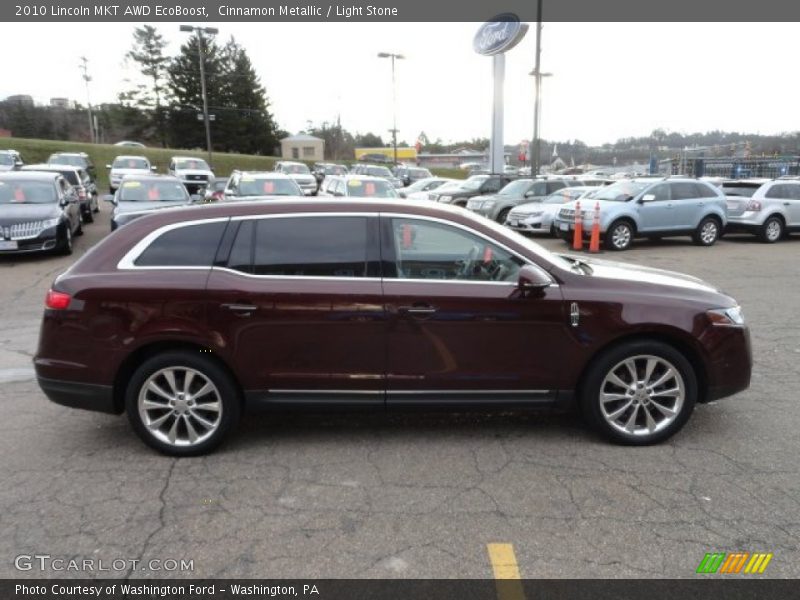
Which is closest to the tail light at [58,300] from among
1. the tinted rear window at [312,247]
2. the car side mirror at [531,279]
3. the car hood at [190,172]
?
the tinted rear window at [312,247]

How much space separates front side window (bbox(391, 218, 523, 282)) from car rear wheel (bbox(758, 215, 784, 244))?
14417 mm

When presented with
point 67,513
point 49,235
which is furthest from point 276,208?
point 49,235

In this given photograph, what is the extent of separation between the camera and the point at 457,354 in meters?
3.94

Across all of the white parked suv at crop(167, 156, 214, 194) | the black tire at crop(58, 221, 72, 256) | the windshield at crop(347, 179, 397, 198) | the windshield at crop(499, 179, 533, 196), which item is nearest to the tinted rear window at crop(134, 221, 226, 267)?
the black tire at crop(58, 221, 72, 256)

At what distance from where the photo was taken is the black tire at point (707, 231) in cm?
1475

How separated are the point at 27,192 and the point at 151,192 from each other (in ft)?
7.90

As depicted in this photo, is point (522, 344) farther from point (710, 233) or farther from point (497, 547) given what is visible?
point (710, 233)

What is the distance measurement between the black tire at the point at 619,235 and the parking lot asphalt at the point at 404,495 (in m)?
9.37

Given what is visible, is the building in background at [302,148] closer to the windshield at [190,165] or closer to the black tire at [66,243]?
the windshield at [190,165]

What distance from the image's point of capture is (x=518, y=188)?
61.0 ft

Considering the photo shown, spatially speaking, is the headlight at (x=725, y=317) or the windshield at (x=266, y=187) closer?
the headlight at (x=725, y=317)

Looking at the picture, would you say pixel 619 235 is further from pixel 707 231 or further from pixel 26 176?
pixel 26 176

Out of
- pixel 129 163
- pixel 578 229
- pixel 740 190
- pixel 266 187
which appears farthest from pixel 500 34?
pixel 266 187

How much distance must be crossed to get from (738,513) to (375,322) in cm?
233
